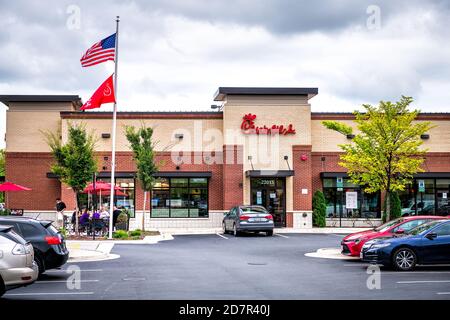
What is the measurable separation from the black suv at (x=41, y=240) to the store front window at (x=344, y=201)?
25681 mm

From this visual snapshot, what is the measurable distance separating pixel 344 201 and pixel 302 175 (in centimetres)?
337

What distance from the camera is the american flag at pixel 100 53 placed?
2741 cm

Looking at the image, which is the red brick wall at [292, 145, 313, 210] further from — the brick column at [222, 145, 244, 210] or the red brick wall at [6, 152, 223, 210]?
the red brick wall at [6, 152, 223, 210]

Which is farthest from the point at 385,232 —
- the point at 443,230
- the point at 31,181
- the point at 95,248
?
the point at 31,181

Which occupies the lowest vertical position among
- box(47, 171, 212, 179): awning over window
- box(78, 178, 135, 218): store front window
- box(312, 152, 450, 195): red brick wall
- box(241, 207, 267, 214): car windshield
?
box(241, 207, 267, 214): car windshield

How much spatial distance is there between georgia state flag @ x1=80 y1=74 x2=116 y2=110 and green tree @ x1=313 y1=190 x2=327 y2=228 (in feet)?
50.0

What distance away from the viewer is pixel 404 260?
17.0 metres

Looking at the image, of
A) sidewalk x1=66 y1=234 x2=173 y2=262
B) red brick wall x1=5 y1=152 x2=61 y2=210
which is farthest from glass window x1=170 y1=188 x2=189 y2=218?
red brick wall x1=5 y1=152 x2=61 y2=210

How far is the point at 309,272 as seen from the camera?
1692cm

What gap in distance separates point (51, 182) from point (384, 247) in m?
27.3

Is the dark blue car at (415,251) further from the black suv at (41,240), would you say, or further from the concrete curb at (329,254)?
the black suv at (41,240)

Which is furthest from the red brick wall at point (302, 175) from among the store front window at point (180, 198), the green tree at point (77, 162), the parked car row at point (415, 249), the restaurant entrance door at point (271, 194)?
the parked car row at point (415, 249)

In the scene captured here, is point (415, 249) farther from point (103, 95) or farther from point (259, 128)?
point (259, 128)

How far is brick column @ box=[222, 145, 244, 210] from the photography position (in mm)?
37906
